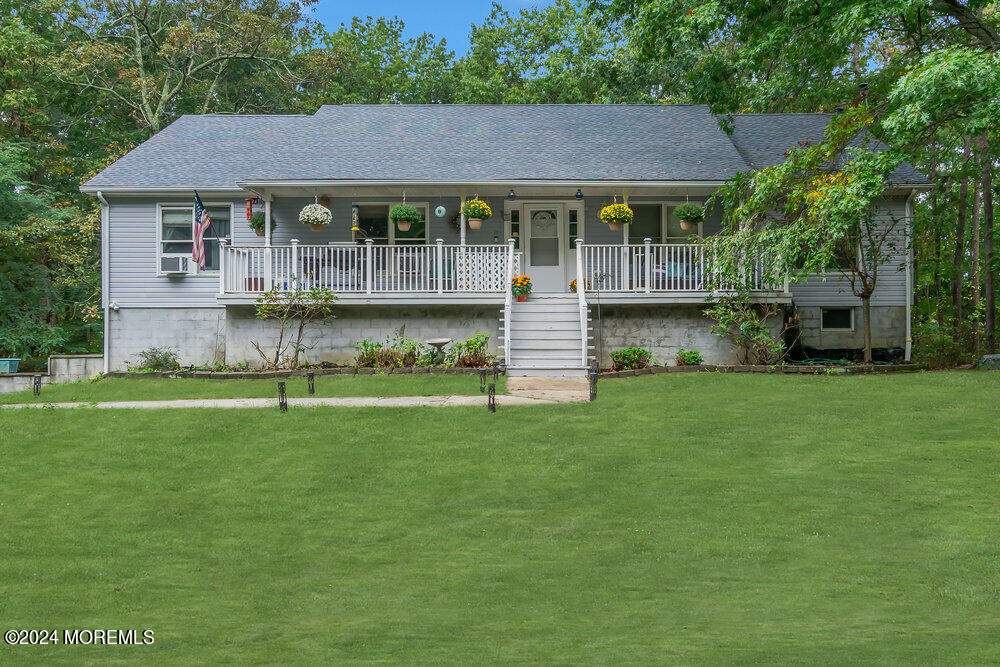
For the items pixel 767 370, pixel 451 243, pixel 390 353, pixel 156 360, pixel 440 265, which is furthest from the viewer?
pixel 451 243

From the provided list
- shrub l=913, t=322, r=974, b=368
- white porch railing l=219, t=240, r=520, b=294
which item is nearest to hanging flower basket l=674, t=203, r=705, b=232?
white porch railing l=219, t=240, r=520, b=294

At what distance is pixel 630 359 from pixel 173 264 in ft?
35.4

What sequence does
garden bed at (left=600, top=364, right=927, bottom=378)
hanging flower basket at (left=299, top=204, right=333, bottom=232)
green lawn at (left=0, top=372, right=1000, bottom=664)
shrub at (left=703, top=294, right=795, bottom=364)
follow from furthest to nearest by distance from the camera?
hanging flower basket at (left=299, top=204, right=333, bottom=232) < shrub at (left=703, top=294, right=795, bottom=364) < garden bed at (left=600, top=364, right=927, bottom=378) < green lawn at (left=0, top=372, right=1000, bottom=664)

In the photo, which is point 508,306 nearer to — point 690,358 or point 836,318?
point 690,358

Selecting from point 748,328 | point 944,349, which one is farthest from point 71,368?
point 944,349

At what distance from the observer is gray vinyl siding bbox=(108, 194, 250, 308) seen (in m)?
19.9

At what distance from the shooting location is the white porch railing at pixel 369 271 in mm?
17969

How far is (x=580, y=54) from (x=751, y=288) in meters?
19.2

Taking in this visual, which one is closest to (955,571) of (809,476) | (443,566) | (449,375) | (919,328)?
(809,476)

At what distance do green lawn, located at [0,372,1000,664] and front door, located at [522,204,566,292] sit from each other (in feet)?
26.6

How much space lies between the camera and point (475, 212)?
60.8ft

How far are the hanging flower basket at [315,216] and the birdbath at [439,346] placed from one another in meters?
3.64

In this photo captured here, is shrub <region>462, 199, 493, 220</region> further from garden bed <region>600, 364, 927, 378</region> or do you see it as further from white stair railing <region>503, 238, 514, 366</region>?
garden bed <region>600, 364, 927, 378</region>

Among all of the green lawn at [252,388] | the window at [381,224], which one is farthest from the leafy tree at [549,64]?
the green lawn at [252,388]
